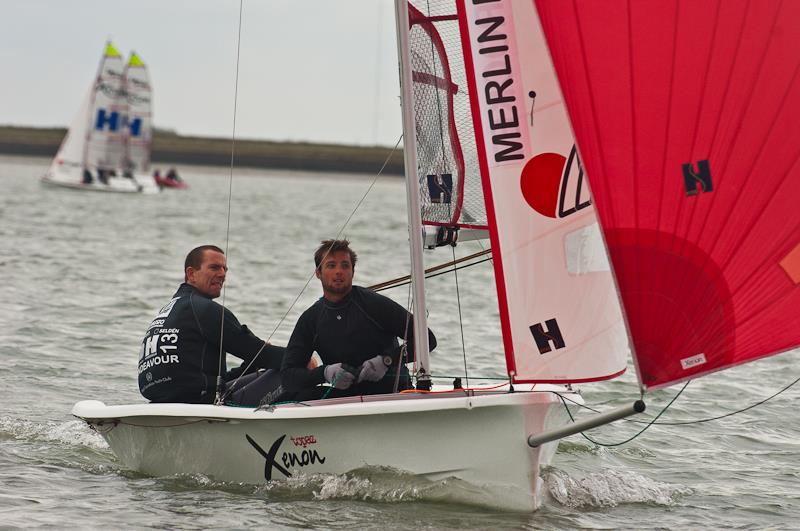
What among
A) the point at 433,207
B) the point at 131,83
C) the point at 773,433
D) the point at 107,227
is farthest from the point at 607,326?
the point at 131,83

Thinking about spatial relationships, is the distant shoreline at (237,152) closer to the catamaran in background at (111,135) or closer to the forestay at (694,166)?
the catamaran in background at (111,135)

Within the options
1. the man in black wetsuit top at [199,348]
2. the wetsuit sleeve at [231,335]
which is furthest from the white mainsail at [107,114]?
the wetsuit sleeve at [231,335]

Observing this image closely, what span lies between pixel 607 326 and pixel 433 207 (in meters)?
1.12

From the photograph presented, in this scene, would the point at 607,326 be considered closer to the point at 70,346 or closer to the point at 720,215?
the point at 720,215

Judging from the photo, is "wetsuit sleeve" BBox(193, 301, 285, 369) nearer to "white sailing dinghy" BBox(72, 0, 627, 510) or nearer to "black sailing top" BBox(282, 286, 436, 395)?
"black sailing top" BBox(282, 286, 436, 395)

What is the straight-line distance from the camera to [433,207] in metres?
5.63

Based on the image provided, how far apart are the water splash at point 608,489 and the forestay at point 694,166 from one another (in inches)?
48.0

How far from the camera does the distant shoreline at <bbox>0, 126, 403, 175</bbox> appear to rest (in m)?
67.5

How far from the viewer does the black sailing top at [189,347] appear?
590cm

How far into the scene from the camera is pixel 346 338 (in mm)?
5578

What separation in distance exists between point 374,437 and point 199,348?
1161 millimetres

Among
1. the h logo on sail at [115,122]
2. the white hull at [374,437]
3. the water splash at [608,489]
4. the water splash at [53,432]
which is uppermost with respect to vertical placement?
the h logo on sail at [115,122]

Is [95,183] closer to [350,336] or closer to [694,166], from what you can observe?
[350,336]

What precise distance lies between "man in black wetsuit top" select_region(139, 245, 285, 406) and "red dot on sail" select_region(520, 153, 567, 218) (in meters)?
1.69
